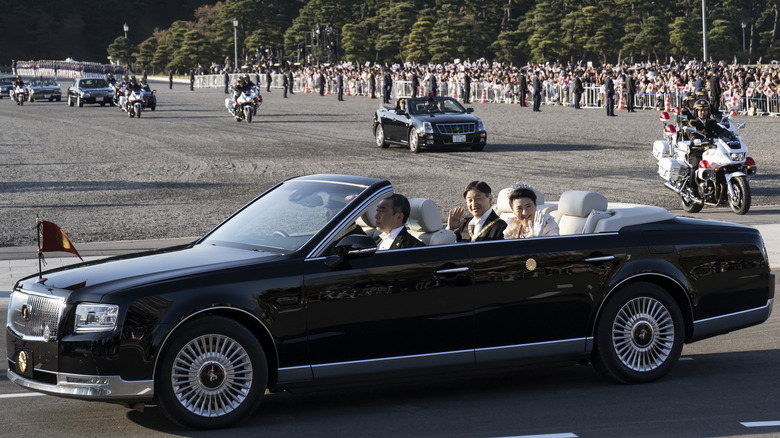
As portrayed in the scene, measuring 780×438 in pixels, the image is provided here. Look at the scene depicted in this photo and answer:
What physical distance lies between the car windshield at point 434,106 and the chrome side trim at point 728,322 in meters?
22.4

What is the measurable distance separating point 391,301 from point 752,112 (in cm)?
3795

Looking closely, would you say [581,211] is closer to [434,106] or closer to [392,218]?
[392,218]

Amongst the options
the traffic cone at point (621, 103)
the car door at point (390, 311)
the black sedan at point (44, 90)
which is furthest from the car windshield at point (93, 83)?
the car door at point (390, 311)

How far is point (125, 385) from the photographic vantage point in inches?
255

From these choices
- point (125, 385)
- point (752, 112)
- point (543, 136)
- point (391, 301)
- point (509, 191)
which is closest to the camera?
point (125, 385)

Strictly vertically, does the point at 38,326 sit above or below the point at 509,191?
below

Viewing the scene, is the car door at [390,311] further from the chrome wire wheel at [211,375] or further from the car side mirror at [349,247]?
the chrome wire wheel at [211,375]

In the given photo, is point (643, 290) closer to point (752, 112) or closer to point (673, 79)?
point (752, 112)

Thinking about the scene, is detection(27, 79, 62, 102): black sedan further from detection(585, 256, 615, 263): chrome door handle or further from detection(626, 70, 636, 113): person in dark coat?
detection(585, 256, 615, 263): chrome door handle

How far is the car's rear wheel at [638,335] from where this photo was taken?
25.5 feet

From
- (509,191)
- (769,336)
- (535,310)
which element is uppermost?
(509,191)

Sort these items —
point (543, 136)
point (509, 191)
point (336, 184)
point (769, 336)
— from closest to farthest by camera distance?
1. point (336, 184)
2. point (509, 191)
3. point (769, 336)
4. point (543, 136)

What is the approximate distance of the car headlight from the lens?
6465 millimetres

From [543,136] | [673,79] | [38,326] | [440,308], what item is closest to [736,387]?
[440,308]
